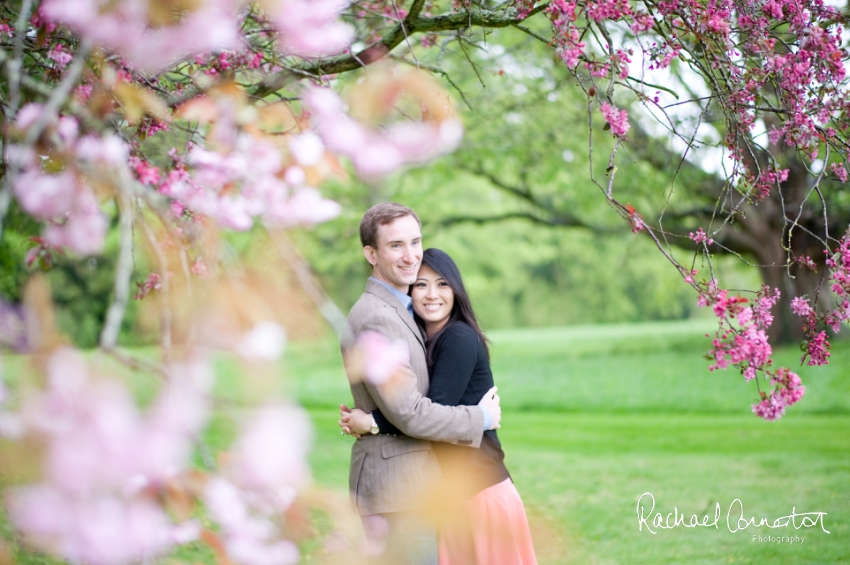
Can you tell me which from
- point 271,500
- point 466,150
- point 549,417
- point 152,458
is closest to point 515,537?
point 271,500

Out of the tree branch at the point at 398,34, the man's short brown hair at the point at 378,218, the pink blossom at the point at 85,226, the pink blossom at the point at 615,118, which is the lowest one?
the pink blossom at the point at 85,226

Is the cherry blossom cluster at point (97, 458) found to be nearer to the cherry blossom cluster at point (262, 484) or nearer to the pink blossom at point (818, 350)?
the cherry blossom cluster at point (262, 484)

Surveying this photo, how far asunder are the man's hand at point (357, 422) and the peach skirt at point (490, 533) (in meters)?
0.47

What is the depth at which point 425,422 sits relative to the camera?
2.61 m

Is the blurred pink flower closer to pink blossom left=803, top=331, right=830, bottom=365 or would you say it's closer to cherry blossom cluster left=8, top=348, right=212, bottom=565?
cherry blossom cluster left=8, top=348, right=212, bottom=565

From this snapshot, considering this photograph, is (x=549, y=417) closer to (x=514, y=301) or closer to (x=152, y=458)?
(x=152, y=458)

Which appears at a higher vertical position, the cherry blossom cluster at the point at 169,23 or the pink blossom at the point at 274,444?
the cherry blossom cluster at the point at 169,23

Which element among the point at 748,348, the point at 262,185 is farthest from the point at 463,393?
the point at 262,185

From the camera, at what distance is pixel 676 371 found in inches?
514

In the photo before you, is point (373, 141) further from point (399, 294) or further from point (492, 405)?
point (492, 405)

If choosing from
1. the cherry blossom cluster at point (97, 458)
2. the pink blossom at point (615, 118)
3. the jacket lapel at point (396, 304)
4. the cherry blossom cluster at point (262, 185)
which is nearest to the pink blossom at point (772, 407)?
the pink blossom at point (615, 118)

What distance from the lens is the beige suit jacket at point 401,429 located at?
2615 mm

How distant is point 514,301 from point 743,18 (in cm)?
3131

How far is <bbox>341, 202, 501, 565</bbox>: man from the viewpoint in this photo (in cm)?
263
